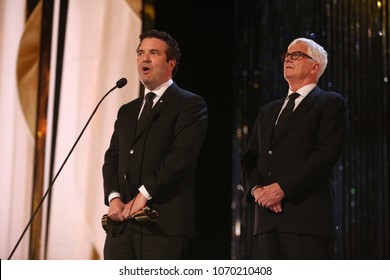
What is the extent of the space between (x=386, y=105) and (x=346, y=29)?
0.43 m

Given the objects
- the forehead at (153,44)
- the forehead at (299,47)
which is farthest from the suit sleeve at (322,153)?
the forehead at (153,44)

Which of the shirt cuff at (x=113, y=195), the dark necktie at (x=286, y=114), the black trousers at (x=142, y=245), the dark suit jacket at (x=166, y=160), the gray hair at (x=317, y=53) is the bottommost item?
the black trousers at (x=142, y=245)

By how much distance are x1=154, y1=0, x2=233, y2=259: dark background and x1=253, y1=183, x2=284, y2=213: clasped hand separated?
2.08ft

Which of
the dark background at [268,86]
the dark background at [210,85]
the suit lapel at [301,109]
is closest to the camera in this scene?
the suit lapel at [301,109]

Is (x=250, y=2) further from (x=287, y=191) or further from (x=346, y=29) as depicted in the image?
(x=287, y=191)

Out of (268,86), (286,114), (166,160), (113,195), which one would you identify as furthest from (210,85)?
(113,195)

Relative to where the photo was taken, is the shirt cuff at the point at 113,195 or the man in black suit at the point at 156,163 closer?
the man in black suit at the point at 156,163

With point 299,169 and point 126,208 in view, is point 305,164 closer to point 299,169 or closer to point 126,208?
point 299,169

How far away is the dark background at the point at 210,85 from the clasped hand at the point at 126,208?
0.62 meters

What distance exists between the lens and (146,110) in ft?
10.6

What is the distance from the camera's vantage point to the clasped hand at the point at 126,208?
10.0 feet

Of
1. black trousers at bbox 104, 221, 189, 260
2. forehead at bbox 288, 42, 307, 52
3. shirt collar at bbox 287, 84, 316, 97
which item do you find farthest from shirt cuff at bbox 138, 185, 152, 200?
forehead at bbox 288, 42, 307, 52

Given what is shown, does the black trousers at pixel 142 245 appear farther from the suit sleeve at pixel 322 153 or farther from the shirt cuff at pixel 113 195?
the suit sleeve at pixel 322 153

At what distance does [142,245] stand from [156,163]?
1.17ft
